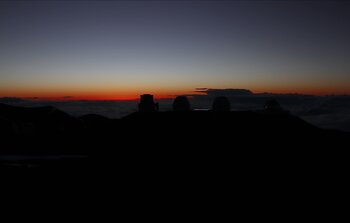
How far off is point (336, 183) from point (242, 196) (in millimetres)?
10130

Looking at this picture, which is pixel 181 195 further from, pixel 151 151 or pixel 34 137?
pixel 34 137

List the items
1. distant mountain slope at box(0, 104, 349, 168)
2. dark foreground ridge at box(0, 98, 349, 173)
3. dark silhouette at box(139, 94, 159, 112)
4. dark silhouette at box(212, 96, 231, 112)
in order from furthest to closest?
dark silhouette at box(212, 96, 231, 112)
dark silhouette at box(139, 94, 159, 112)
distant mountain slope at box(0, 104, 349, 168)
dark foreground ridge at box(0, 98, 349, 173)

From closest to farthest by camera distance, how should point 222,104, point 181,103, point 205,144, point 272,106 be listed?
point 205,144 < point 181,103 < point 272,106 < point 222,104

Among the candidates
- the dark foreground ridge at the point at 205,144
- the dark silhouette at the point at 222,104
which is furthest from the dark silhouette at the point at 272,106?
the dark foreground ridge at the point at 205,144

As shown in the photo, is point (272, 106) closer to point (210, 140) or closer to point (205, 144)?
point (210, 140)

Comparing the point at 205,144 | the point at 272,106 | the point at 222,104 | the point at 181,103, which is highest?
the point at 181,103

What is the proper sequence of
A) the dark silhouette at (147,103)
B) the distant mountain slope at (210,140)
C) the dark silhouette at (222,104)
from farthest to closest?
the dark silhouette at (222,104), the dark silhouette at (147,103), the distant mountain slope at (210,140)

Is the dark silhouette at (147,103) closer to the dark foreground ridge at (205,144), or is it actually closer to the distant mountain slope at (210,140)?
the dark foreground ridge at (205,144)

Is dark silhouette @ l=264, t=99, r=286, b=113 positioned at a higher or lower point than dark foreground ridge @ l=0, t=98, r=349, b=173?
higher

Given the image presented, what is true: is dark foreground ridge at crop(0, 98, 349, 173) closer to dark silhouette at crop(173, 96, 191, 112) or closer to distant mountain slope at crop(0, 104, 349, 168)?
distant mountain slope at crop(0, 104, 349, 168)

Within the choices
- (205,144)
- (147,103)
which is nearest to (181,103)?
(147,103)

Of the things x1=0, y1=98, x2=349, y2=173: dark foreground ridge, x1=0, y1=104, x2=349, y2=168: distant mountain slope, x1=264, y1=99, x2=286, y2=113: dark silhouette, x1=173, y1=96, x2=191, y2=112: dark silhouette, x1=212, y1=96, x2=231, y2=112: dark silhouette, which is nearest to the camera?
x1=0, y1=98, x2=349, y2=173: dark foreground ridge

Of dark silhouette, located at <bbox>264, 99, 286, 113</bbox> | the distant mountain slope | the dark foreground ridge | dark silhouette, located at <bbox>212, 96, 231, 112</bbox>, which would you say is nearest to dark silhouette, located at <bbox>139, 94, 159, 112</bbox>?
dark silhouette, located at <bbox>212, 96, 231, 112</bbox>

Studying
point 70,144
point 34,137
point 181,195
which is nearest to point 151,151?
point 181,195
